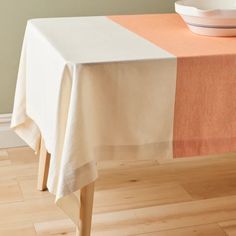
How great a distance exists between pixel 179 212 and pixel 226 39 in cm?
70

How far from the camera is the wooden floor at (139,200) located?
1775 millimetres

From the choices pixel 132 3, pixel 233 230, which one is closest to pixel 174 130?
pixel 233 230

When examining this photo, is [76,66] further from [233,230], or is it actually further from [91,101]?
[233,230]

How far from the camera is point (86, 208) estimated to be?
1.45 m

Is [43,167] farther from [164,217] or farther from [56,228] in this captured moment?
[164,217]

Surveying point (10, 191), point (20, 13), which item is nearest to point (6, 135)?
point (10, 191)

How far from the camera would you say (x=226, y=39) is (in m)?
1.50

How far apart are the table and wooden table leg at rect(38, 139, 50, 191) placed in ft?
1.66

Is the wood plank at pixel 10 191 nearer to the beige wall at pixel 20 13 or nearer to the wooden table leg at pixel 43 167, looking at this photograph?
the wooden table leg at pixel 43 167

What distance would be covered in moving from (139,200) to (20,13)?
985 mm

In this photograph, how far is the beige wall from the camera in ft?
7.43

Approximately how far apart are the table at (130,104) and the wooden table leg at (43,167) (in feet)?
1.66

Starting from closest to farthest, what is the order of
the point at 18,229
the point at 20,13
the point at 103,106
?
the point at 103,106 < the point at 18,229 < the point at 20,13

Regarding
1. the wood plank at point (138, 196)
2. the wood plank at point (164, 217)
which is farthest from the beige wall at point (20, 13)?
the wood plank at point (164, 217)
